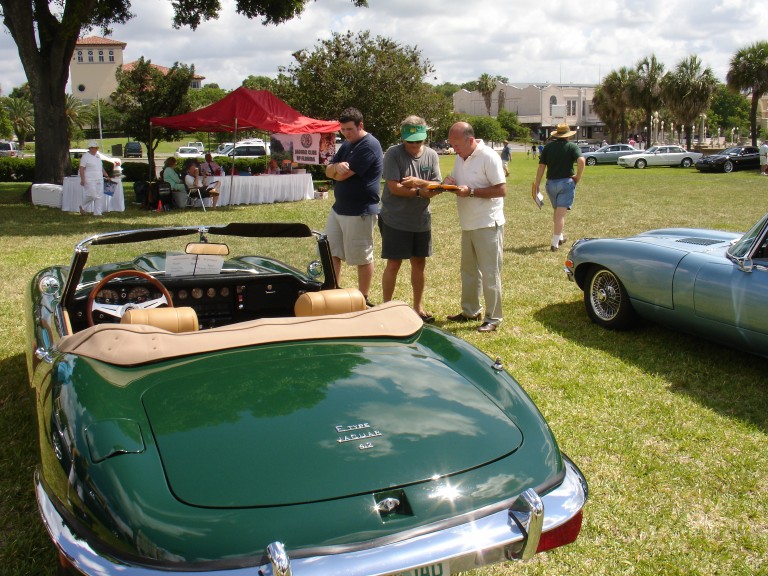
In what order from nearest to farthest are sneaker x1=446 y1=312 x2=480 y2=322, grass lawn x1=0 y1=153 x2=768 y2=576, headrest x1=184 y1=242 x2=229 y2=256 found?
grass lawn x1=0 y1=153 x2=768 y2=576, headrest x1=184 y1=242 x2=229 y2=256, sneaker x1=446 y1=312 x2=480 y2=322

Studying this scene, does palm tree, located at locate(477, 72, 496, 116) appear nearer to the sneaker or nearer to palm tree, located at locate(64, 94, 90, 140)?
palm tree, located at locate(64, 94, 90, 140)

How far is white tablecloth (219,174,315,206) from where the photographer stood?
57.3 ft

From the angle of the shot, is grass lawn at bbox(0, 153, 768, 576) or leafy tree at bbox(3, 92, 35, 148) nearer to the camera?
grass lawn at bbox(0, 153, 768, 576)

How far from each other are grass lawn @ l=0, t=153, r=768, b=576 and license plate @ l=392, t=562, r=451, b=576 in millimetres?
847

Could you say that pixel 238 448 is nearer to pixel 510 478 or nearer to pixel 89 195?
pixel 510 478

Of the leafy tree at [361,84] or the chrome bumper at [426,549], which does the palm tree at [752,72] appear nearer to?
the leafy tree at [361,84]

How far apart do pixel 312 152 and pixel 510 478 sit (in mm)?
19655

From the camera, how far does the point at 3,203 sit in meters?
17.8

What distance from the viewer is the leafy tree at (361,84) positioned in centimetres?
2805

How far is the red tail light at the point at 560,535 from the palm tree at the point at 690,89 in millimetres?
54902

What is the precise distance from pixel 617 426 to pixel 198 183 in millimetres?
14008

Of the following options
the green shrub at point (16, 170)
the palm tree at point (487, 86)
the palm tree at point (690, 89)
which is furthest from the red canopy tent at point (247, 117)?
the palm tree at point (487, 86)

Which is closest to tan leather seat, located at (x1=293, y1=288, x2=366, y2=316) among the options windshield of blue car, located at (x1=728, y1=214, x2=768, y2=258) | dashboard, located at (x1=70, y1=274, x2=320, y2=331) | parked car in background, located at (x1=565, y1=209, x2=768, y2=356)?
dashboard, located at (x1=70, y1=274, x2=320, y2=331)

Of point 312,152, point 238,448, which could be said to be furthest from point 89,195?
point 238,448
